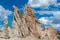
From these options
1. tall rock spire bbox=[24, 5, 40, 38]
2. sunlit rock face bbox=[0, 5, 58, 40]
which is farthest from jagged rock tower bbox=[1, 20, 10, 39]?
tall rock spire bbox=[24, 5, 40, 38]

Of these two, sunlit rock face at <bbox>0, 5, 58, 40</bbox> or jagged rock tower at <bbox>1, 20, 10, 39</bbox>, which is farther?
jagged rock tower at <bbox>1, 20, 10, 39</bbox>

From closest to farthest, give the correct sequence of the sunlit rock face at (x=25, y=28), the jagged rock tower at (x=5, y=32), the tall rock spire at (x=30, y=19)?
the sunlit rock face at (x=25, y=28)
the jagged rock tower at (x=5, y=32)
the tall rock spire at (x=30, y=19)

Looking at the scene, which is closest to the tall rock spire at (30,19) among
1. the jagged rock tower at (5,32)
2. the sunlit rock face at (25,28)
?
the sunlit rock face at (25,28)

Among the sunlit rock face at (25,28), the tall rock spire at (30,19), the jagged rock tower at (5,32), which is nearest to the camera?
the sunlit rock face at (25,28)

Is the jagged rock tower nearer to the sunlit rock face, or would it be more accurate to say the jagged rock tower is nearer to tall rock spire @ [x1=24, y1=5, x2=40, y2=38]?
the sunlit rock face

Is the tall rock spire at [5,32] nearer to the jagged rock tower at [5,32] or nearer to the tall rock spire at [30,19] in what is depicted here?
the jagged rock tower at [5,32]

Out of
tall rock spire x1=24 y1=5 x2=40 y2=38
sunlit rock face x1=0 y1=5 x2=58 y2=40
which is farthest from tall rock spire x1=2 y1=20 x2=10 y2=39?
tall rock spire x1=24 y1=5 x2=40 y2=38

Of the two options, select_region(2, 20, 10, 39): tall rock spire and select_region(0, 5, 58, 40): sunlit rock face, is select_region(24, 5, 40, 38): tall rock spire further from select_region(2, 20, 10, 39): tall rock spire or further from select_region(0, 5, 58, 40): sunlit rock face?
select_region(2, 20, 10, 39): tall rock spire

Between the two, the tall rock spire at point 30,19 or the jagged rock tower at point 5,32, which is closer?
the jagged rock tower at point 5,32

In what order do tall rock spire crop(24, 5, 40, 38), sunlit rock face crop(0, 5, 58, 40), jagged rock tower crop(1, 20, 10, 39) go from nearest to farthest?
sunlit rock face crop(0, 5, 58, 40)
jagged rock tower crop(1, 20, 10, 39)
tall rock spire crop(24, 5, 40, 38)

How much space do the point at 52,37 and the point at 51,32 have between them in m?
1.44

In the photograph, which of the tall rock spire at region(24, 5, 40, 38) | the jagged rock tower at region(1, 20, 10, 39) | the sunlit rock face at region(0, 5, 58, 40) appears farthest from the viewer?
the tall rock spire at region(24, 5, 40, 38)

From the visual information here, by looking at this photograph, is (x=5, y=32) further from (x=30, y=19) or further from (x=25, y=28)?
(x=30, y=19)

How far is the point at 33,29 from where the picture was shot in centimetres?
7525
